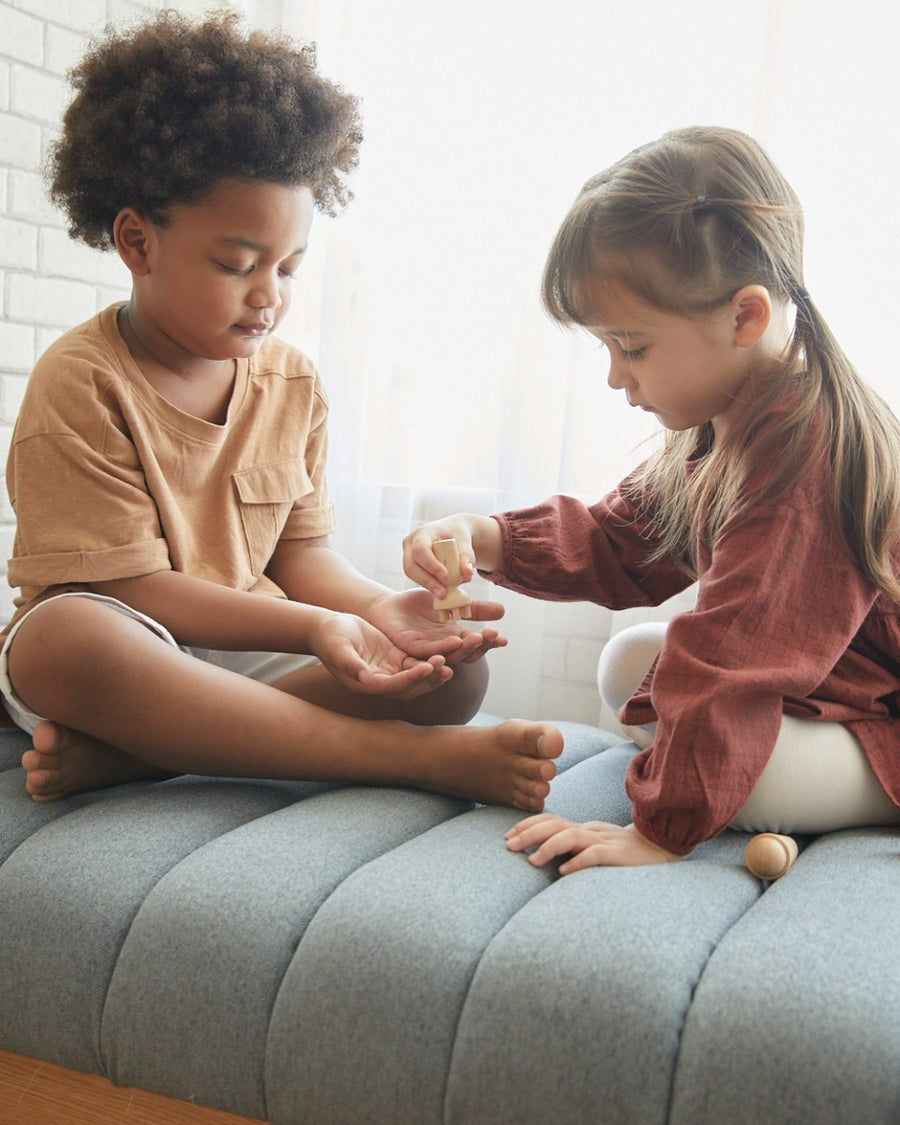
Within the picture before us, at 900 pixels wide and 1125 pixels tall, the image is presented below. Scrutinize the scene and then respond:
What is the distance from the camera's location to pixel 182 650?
117 centimetres

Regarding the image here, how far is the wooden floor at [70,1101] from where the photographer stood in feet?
2.61

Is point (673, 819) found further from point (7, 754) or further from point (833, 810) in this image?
point (7, 754)

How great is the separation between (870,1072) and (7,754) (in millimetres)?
860

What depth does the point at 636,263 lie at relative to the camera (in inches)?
39.9

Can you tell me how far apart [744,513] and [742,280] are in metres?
0.21

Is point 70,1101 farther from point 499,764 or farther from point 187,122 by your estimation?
point 187,122

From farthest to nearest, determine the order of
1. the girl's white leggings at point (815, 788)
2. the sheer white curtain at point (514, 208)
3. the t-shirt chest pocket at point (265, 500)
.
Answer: the sheer white curtain at point (514, 208)
the t-shirt chest pocket at point (265, 500)
the girl's white leggings at point (815, 788)

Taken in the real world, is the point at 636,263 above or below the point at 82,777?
above

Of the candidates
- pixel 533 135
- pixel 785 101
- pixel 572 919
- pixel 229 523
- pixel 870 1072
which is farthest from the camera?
pixel 533 135

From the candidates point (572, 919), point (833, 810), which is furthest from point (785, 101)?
point (572, 919)

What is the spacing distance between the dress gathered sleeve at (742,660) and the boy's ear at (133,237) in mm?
708

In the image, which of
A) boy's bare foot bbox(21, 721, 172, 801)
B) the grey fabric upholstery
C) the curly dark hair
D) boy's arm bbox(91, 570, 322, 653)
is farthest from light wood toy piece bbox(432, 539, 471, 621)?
the curly dark hair

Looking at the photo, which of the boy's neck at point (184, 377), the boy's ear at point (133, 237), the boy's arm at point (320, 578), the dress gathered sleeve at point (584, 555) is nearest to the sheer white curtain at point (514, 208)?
the dress gathered sleeve at point (584, 555)

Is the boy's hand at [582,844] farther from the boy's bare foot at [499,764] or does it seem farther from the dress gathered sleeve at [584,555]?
the dress gathered sleeve at [584,555]
